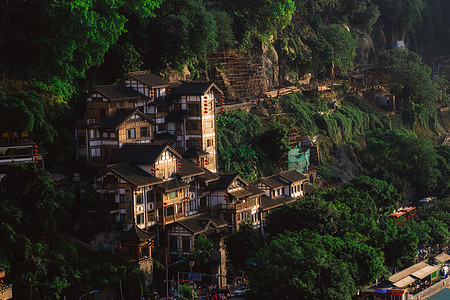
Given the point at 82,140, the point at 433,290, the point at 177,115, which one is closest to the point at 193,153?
the point at 177,115

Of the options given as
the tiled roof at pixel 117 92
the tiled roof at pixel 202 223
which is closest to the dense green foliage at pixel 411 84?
the tiled roof at pixel 202 223

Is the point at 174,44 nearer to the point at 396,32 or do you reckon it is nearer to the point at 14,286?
the point at 14,286

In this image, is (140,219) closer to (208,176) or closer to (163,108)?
(208,176)

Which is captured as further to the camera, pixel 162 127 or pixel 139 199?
pixel 162 127

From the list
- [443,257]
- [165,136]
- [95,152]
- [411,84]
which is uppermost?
[411,84]

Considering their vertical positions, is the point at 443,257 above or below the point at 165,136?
below

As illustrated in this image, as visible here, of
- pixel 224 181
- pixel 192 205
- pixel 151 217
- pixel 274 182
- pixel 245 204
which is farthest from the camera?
pixel 274 182

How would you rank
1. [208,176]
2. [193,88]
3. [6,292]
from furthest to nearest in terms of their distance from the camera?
[193,88], [208,176], [6,292]

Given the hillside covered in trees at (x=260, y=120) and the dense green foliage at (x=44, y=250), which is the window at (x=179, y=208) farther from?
the dense green foliage at (x=44, y=250)

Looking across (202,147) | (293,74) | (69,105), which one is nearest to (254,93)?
(293,74)
